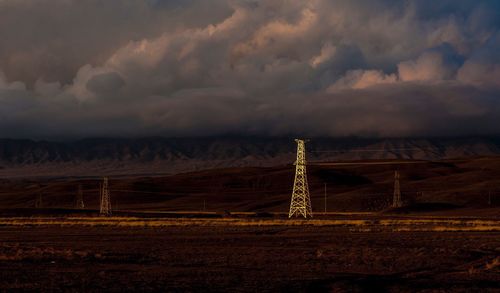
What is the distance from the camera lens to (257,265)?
116 feet

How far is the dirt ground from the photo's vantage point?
28.1 meters

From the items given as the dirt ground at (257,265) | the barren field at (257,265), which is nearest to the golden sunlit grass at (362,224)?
the barren field at (257,265)

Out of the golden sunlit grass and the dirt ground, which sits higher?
the golden sunlit grass

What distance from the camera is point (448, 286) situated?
28.4 metres

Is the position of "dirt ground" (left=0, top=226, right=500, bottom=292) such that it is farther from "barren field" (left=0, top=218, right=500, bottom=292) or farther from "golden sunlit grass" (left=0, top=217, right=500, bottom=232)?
"golden sunlit grass" (left=0, top=217, right=500, bottom=232)

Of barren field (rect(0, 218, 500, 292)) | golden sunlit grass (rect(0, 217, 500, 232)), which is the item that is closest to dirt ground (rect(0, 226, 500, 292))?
barren field (rect(0, 218, 500, 292))

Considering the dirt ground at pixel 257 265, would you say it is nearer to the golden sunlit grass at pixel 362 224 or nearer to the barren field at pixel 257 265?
A: the barren field at pixel 257 265

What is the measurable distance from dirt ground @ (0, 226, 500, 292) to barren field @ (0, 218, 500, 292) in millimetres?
43

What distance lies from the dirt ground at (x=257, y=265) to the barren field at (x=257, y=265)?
0.14 feet

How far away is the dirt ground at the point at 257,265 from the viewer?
28.1 m

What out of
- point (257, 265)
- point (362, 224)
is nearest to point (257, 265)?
point (257, 265)

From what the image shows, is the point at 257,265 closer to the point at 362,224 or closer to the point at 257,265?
the point at 257,265

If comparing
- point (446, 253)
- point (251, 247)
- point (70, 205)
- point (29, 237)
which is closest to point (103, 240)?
point (29, 237)

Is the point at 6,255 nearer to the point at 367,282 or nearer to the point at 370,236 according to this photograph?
the point at 367,282
